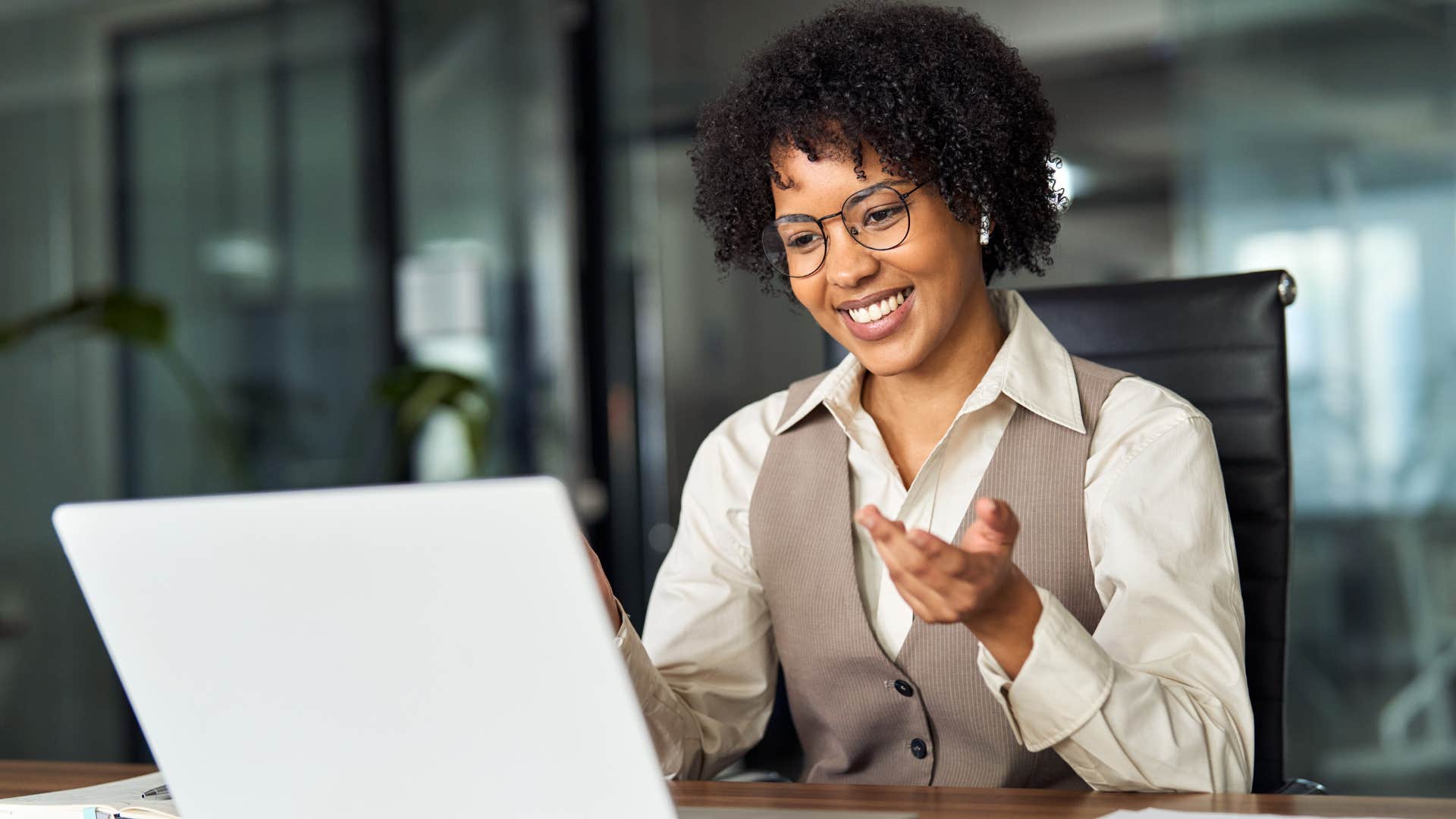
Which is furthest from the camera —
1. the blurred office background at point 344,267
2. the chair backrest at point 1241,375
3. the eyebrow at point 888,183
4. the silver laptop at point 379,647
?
the blurred office background at point 344,267

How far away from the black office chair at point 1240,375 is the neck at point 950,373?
0.96ft

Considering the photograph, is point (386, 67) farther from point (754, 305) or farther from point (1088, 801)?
point (1088, 801)

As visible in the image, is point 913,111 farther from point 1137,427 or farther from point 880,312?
point 1137,427

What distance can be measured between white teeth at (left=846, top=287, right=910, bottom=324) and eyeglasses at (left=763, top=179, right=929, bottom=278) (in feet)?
0.18

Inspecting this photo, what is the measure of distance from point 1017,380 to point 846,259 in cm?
21

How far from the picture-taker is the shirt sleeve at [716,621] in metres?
1.40

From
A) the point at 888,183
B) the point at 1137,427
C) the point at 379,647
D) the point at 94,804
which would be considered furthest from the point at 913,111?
the point at 94,804

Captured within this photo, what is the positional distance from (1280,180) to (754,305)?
1382 mm

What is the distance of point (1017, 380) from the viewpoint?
1.31 metres

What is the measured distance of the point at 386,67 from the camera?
13.6ft

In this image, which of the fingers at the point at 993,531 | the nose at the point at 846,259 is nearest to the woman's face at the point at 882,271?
the nose at the point at 846,259

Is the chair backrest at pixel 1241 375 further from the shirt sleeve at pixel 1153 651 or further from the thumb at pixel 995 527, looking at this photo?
the thumb at pixel 995 527

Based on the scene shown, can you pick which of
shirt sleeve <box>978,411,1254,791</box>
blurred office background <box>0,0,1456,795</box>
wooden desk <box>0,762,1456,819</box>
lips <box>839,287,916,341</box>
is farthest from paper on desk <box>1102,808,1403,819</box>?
blurred office background <box>0,0,1456,795</box>

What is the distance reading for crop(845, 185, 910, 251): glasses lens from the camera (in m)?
1.29
